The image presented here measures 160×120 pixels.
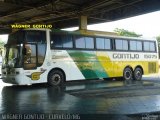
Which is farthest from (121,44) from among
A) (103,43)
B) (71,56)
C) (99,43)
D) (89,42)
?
(71,56)

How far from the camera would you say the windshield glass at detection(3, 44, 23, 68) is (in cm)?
1483

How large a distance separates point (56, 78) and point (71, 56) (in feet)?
5.08

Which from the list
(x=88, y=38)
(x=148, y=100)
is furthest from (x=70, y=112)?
(x=88, y=38)

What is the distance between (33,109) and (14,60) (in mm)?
6783

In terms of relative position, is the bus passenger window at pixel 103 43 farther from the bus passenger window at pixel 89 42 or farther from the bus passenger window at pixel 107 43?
the bus passenger window at pixel 89 42

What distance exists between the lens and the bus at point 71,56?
1502 centimetres

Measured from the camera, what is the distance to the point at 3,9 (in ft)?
69.5

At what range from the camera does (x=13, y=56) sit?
15.3m


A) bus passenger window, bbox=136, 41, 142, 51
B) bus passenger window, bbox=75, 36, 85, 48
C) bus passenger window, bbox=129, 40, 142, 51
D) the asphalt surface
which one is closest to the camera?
the asphalt surface

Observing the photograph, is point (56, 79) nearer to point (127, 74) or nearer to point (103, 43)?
point (103, 43)

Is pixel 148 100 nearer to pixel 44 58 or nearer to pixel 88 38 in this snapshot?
pixel 44 58

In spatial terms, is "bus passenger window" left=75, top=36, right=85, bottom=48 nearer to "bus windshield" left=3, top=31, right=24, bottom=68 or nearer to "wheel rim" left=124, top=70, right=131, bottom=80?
"bus windshield" left=3, top=31, right=24, bottom=68

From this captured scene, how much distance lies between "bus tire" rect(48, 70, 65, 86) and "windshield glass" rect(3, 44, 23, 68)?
1886 mm

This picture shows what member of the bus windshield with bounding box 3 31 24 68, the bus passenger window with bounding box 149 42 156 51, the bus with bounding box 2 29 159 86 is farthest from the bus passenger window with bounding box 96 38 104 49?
the bus windshield with bounding box 3 31 24 68
